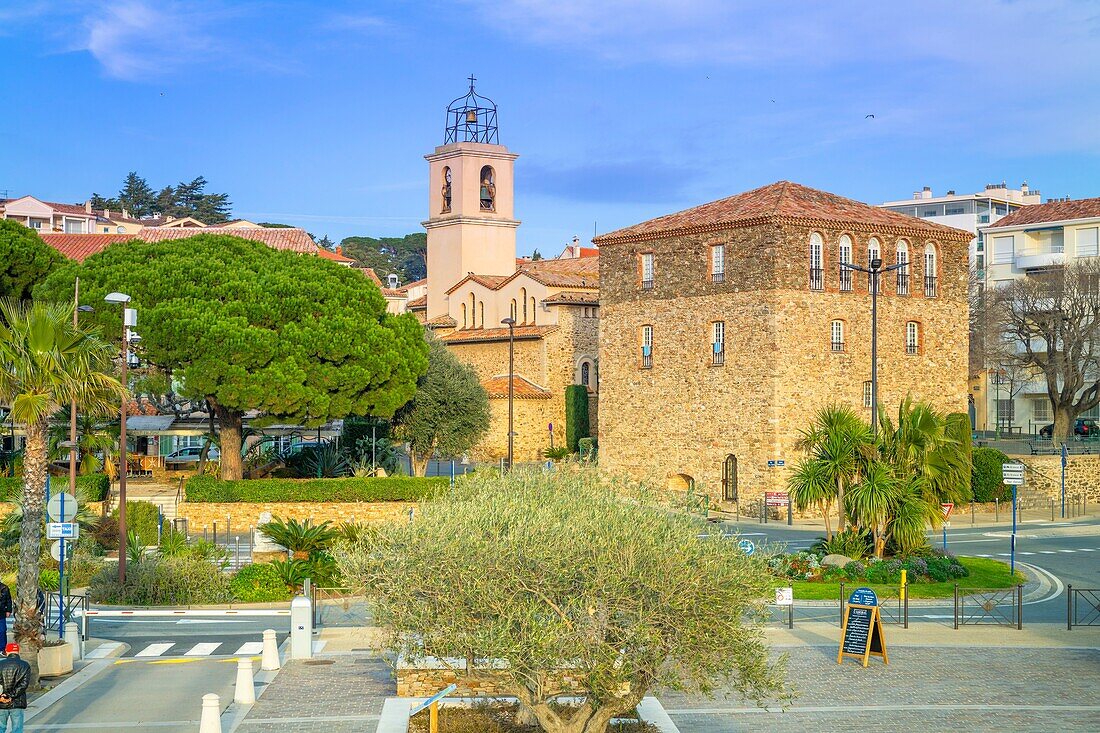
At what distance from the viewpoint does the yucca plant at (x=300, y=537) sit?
31.3 meters

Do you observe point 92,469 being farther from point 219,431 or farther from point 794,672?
point 794,672

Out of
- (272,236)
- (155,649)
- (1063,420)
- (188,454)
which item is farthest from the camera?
(272,236)

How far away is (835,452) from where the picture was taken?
102ft

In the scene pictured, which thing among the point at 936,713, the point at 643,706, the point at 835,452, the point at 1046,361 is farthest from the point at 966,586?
the point at 1046,361

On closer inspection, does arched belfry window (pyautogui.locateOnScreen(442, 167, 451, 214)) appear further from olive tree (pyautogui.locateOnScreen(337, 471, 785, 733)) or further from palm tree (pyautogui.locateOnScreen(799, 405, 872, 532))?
olive tree (pyautogui.locateOnScreen(337, 471, 785, 733))

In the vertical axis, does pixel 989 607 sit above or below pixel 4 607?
below

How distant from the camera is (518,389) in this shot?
64.9 m

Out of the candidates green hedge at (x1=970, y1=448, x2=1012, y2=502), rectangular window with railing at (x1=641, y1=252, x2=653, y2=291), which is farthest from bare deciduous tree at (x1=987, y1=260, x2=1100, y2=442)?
rectangular window with railing at (x1=641, y1=252, x2=653, y2=291)

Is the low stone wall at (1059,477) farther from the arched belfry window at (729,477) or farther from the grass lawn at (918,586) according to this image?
the grass lawn at (918,586)

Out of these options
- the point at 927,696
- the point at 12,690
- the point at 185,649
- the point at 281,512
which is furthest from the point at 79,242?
the point at 927,696

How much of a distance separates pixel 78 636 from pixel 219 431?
80.2 ft

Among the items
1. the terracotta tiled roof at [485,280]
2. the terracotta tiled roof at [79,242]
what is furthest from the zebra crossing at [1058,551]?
the terracotta tiled roof at [79,242]

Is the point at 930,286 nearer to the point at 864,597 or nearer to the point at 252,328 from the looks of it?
the point at 252,328

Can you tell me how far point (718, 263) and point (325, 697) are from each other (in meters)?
32.7
